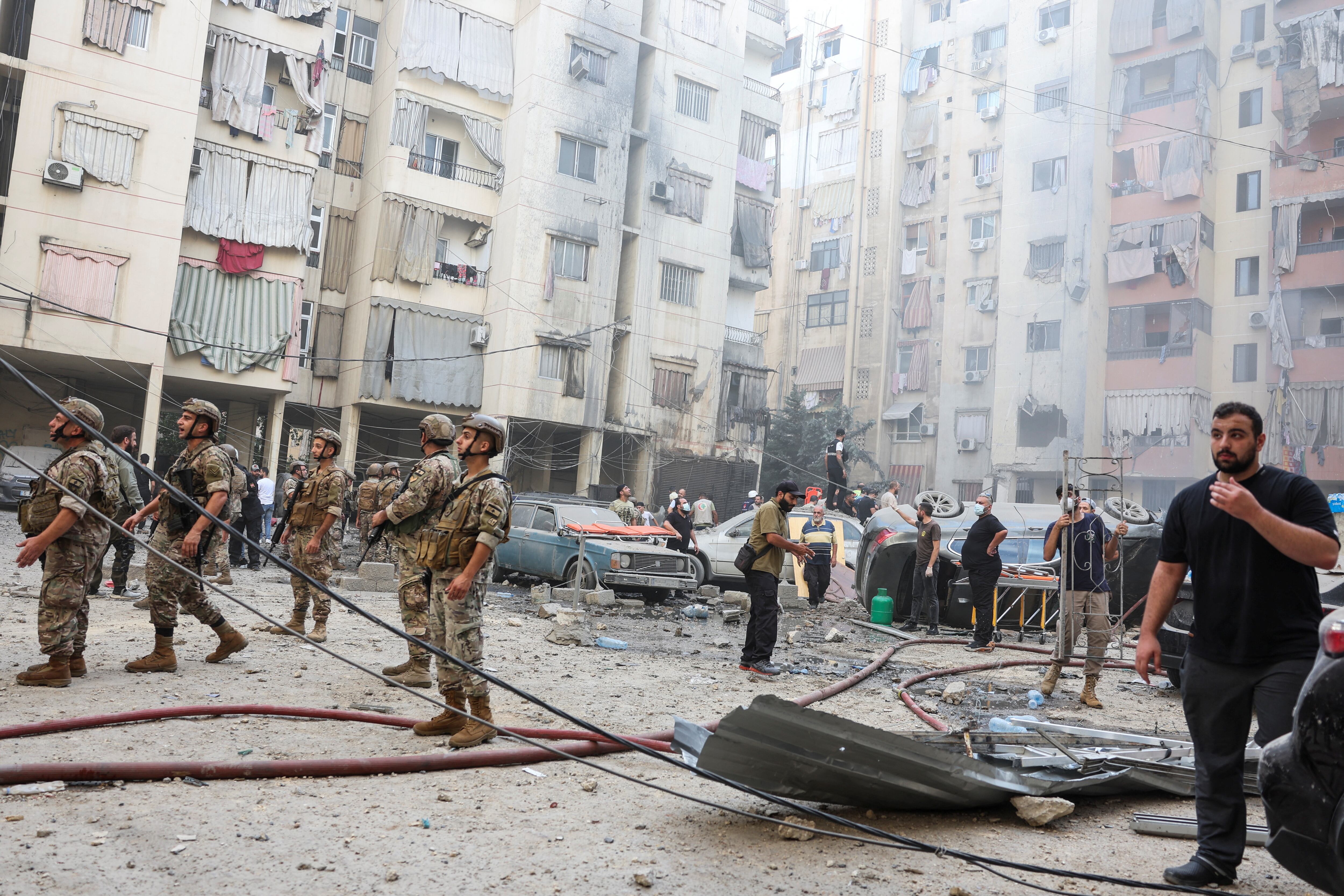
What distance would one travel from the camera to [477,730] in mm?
5078

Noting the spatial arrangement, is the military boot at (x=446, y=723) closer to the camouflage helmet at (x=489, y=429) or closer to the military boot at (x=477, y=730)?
the military boot at (x=477, y=730)

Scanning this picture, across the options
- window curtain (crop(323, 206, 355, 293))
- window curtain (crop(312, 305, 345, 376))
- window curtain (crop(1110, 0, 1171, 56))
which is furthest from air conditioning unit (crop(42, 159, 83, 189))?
window curtain (crop(1110, 0, 1171, 56))

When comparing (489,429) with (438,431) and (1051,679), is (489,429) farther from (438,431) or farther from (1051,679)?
(1051,679)

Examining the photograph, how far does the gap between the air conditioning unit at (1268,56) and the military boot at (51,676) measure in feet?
123

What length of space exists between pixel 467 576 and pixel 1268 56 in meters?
36.7

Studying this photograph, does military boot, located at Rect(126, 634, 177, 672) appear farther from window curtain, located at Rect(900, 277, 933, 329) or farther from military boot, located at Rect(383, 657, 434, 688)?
window curtain, located at Rect(900, 277, 933, 329)

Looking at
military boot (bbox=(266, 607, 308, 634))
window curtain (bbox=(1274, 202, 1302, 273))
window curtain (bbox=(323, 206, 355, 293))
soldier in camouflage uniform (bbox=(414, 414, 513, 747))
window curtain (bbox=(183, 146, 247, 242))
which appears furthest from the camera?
window curtain (bbox=(1274, 202, 1302, 273))

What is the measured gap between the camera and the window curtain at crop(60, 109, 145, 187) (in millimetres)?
21609

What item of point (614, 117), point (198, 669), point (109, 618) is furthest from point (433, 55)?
point (198, 669)

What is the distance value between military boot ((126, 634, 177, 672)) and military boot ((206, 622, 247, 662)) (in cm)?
38

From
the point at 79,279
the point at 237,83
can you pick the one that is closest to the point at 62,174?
the point at 79,279

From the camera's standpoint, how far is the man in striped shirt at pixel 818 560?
1484 centimetres

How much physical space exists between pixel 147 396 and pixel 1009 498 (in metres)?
27.7

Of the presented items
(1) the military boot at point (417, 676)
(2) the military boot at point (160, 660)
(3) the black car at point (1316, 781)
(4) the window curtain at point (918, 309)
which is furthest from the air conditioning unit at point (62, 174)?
(4) the window curtain at point (918, 309)
